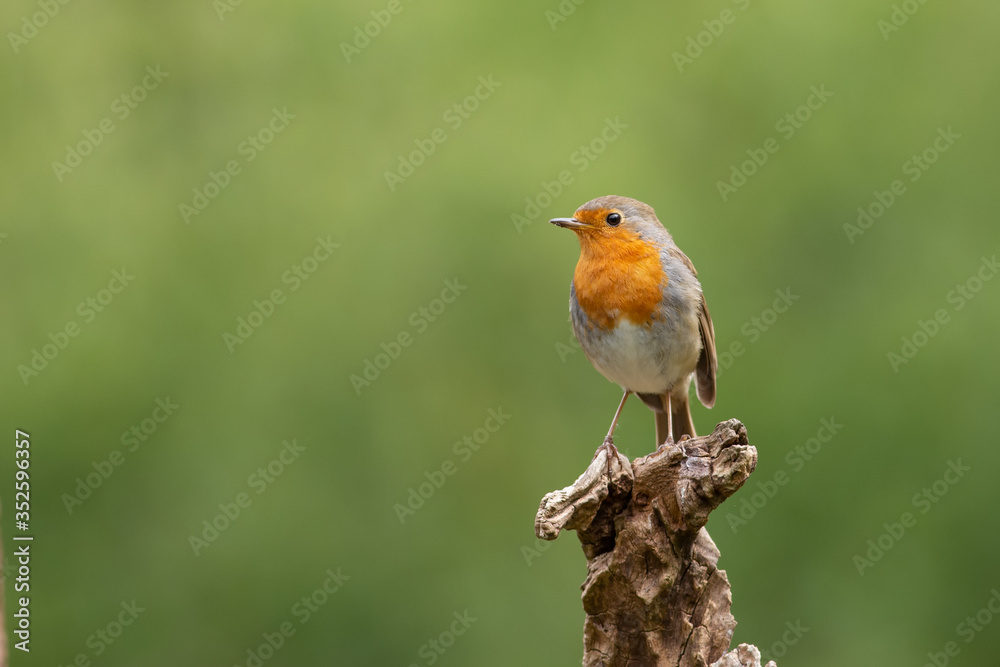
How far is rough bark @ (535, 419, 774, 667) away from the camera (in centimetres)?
465

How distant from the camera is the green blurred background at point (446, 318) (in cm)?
858

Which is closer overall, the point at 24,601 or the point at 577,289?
the point at 577,289

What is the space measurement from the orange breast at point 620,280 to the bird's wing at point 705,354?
26 centimetres

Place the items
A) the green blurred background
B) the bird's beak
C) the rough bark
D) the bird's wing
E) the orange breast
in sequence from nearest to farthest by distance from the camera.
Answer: the rough bark < the orange breast < the bird's beak < the bird's wing < the green blurred background

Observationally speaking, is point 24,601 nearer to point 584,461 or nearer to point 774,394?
point 584,461

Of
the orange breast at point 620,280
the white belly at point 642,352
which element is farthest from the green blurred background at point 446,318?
the orange breast at point 620,280

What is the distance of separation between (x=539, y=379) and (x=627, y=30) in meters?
3.73

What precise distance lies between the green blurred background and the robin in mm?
2648

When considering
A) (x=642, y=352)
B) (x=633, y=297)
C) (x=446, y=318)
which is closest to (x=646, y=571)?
(x=642, y=352)

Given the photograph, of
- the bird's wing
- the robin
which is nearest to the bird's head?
the robin

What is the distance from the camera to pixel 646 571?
472 centimetres

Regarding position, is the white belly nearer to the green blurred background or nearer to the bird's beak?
the bird's beak

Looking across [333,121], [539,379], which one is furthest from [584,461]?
[333,121]

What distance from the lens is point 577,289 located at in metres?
5.78
